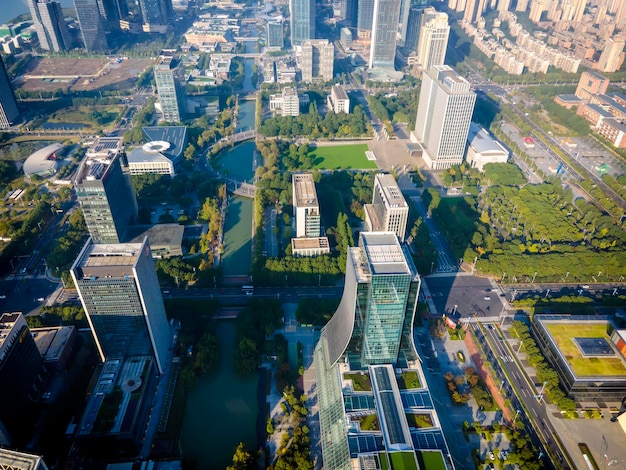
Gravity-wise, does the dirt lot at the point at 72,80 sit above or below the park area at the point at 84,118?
above

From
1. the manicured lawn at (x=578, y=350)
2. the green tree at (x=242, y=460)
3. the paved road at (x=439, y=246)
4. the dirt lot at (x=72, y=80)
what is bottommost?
the paved road at (x=439, y=246)

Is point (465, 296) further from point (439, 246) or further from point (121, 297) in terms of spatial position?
point (121, 297)

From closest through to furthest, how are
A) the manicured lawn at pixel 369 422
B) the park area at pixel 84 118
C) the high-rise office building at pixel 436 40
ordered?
the manicured lawn at pixel 369 422, the park area at pixel 84 118, the high-rise office building at pixel 436 40

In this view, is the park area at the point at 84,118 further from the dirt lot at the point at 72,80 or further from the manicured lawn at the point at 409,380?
the manicured lawn at the point at 409,380

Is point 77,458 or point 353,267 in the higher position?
point 353,267

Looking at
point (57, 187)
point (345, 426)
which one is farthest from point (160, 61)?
point (345, 426)

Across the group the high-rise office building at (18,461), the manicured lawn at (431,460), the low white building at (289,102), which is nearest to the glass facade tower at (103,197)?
the high-rise office building at (18,461)

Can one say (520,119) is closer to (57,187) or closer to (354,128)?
(354,128)
